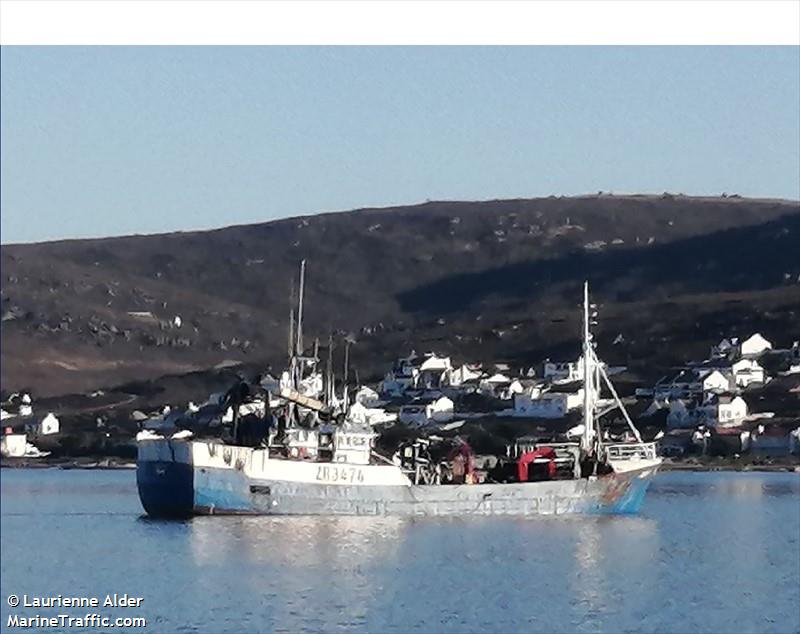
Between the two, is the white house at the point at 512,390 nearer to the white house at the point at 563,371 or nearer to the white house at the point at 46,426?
the white house at the point at 563,371

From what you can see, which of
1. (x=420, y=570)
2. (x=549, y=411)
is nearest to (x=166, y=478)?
(x=420, y=570)

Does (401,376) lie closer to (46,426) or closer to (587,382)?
(46,426)

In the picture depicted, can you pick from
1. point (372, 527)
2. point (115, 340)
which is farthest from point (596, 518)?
point (115, 340)

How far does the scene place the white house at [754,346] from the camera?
6750 centimetres

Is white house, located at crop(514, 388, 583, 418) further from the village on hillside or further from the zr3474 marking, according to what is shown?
the zr3474 marking

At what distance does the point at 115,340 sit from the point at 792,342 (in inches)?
800

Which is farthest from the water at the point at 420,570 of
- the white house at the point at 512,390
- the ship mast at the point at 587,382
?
the white house at the point at 512,390

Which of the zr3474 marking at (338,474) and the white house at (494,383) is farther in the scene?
the white house at (494,383)

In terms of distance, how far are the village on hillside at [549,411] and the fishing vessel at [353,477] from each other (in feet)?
44.8

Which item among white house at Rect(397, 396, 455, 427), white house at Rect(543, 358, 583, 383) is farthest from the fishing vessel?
white house at Rect(397, 396, 455, 427)

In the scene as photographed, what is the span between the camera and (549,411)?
64438 millimetres

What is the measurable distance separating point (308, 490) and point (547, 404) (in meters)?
26.5

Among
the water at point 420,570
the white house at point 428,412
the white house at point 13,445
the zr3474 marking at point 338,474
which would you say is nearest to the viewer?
the water at point 420,570

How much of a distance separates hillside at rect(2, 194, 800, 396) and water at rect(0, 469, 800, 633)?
18.7 m
